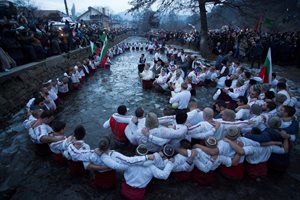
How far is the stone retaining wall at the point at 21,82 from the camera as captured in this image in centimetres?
702

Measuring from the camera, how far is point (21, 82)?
817 centimetres

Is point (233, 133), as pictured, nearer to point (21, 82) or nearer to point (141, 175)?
point (141, 175)

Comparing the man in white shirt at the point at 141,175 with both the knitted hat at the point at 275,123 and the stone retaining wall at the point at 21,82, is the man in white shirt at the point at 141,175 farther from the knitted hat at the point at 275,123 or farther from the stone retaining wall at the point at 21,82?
the stone retaining wall at the point at 21,82

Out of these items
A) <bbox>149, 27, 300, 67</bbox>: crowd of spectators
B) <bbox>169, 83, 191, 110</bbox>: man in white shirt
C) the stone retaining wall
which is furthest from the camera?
<bbox>149, 27, 300, 67</bbox>: crowd of spectators

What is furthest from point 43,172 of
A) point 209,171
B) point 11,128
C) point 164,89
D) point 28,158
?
point 164,89

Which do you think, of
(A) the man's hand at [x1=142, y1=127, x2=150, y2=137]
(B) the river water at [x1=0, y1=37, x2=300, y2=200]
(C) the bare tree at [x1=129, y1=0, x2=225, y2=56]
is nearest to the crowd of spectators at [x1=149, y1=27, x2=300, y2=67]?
(C) the bare tree at [x1=129, y1=0, x2=225, y2=56]

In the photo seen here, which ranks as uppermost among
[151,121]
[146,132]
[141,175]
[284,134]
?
[151,121]

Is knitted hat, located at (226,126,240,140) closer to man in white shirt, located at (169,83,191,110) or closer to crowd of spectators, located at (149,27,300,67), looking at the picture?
man in white shirt, located at (169,83,191,110)

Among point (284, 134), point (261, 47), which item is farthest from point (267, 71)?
point (261, 47)

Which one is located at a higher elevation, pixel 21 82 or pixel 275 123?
pixel 275 123

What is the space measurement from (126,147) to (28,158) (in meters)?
2.36

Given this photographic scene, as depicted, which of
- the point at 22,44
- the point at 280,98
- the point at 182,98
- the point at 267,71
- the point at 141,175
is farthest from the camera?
the point at 22,44

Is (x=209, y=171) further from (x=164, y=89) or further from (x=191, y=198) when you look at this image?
(x=164, y=89)

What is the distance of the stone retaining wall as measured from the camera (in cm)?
702
